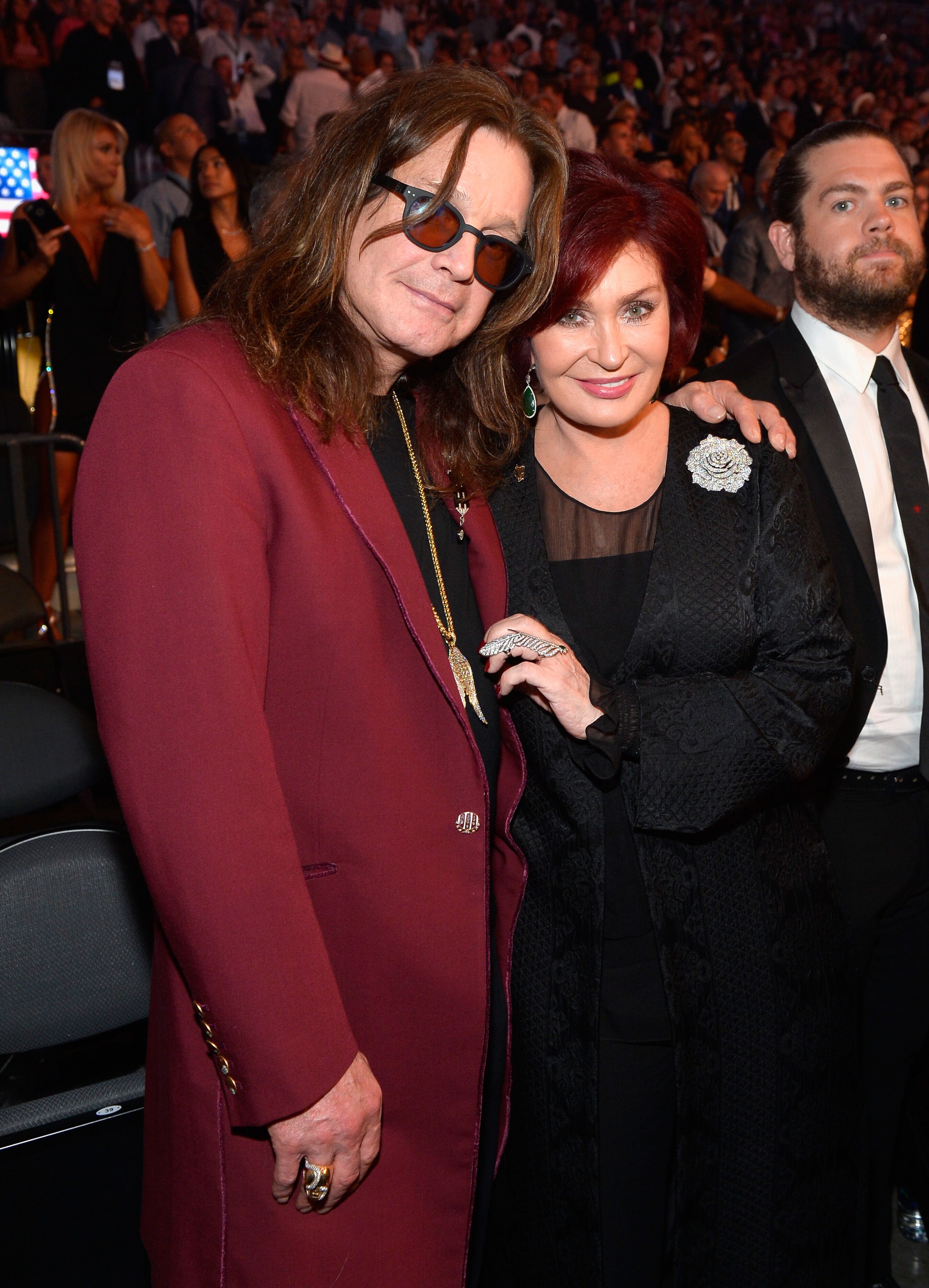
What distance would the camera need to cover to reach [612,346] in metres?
1.69

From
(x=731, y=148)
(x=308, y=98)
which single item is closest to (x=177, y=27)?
(x=308, y=98)

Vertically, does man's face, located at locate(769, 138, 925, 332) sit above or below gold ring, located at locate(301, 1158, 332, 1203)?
above

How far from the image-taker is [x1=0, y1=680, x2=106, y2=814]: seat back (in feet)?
7.66

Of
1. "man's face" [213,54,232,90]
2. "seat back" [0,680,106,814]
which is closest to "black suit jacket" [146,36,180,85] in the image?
"man's face" [213,54,232,90]

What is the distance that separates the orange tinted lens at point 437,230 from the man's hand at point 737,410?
0.69m

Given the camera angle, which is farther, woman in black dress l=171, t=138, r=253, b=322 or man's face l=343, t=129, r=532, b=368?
woman in black dress l=171, t=138, r=253, b=322

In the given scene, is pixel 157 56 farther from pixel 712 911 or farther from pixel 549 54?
pixel 712 911

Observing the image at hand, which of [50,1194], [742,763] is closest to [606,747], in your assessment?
[742,763]

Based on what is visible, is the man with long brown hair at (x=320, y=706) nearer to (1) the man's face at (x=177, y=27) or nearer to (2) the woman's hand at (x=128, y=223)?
(2) the woman's hand at (x=128, y=223)

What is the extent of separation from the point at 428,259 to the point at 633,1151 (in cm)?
136

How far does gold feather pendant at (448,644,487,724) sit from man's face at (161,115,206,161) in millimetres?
5448

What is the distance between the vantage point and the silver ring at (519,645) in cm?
147

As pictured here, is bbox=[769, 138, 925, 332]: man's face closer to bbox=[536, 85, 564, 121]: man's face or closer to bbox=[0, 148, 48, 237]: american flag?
bbox=[0, 148, 48, 237]: american flag

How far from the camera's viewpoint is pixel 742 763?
1.64m
